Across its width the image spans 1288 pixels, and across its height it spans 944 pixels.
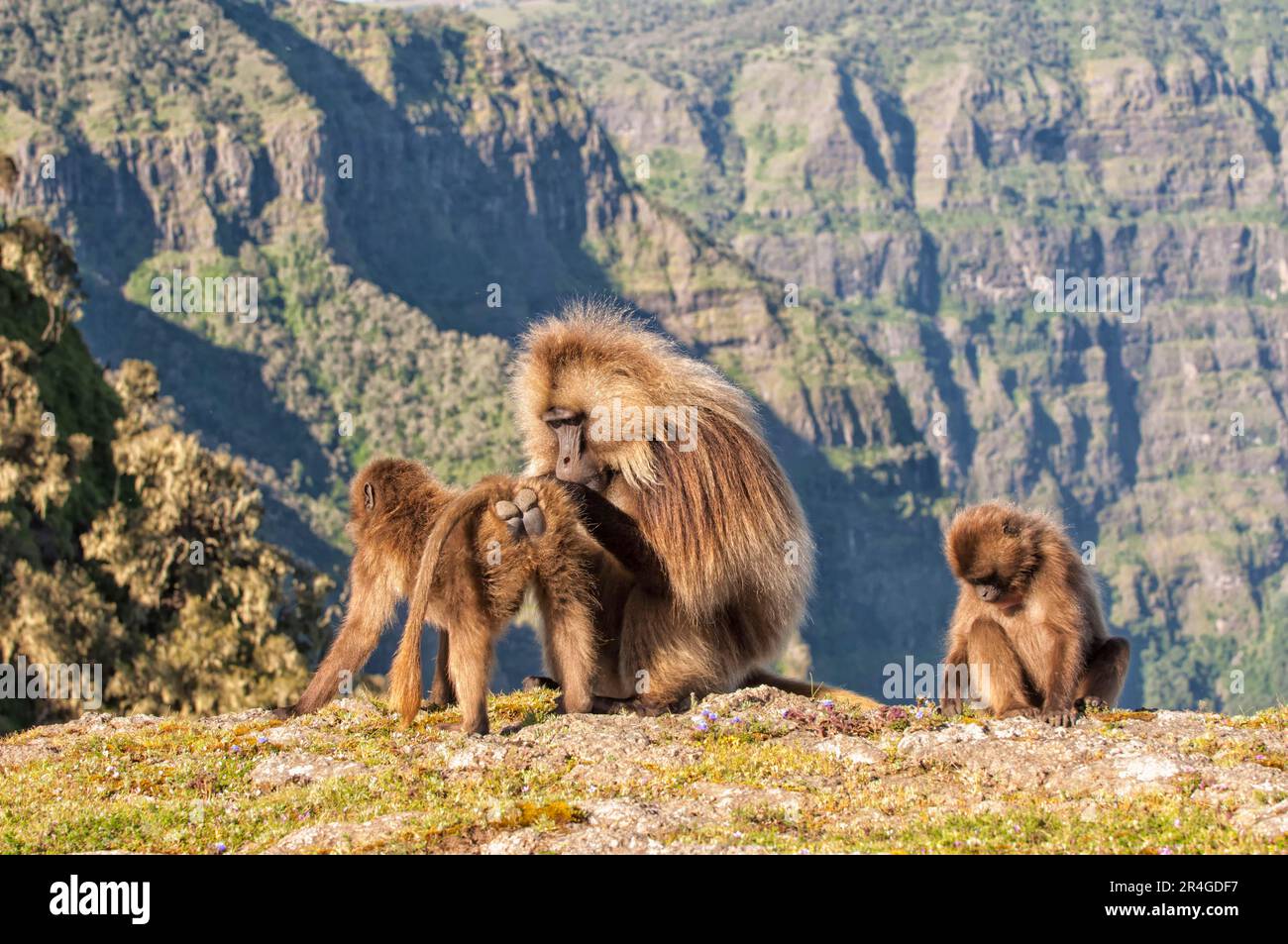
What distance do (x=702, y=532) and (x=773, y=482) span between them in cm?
99

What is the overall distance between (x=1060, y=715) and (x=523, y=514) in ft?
13.2

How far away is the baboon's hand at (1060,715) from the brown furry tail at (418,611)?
4270mm

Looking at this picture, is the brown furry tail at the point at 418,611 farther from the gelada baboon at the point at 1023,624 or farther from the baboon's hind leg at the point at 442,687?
the gelada baboon at the point at 1023,624

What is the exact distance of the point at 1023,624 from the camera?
39.0 ft

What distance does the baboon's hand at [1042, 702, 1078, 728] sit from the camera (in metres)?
10.7

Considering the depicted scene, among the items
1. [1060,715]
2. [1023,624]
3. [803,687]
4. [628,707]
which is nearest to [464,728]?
[628,707]

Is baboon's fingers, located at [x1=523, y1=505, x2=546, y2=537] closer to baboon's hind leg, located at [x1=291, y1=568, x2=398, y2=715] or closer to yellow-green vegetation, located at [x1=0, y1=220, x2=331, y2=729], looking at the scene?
baboon's hind leg, located at [x1=291, y1=568, x2=398, y2=715]

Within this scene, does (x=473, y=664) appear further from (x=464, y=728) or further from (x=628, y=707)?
(x=628, y=707)

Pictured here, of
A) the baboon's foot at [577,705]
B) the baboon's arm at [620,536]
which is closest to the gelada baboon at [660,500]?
the baboon's arm at [620,536]

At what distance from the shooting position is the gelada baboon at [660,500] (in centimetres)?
1149

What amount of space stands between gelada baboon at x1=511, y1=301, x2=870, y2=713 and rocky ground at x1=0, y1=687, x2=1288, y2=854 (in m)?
0.63
